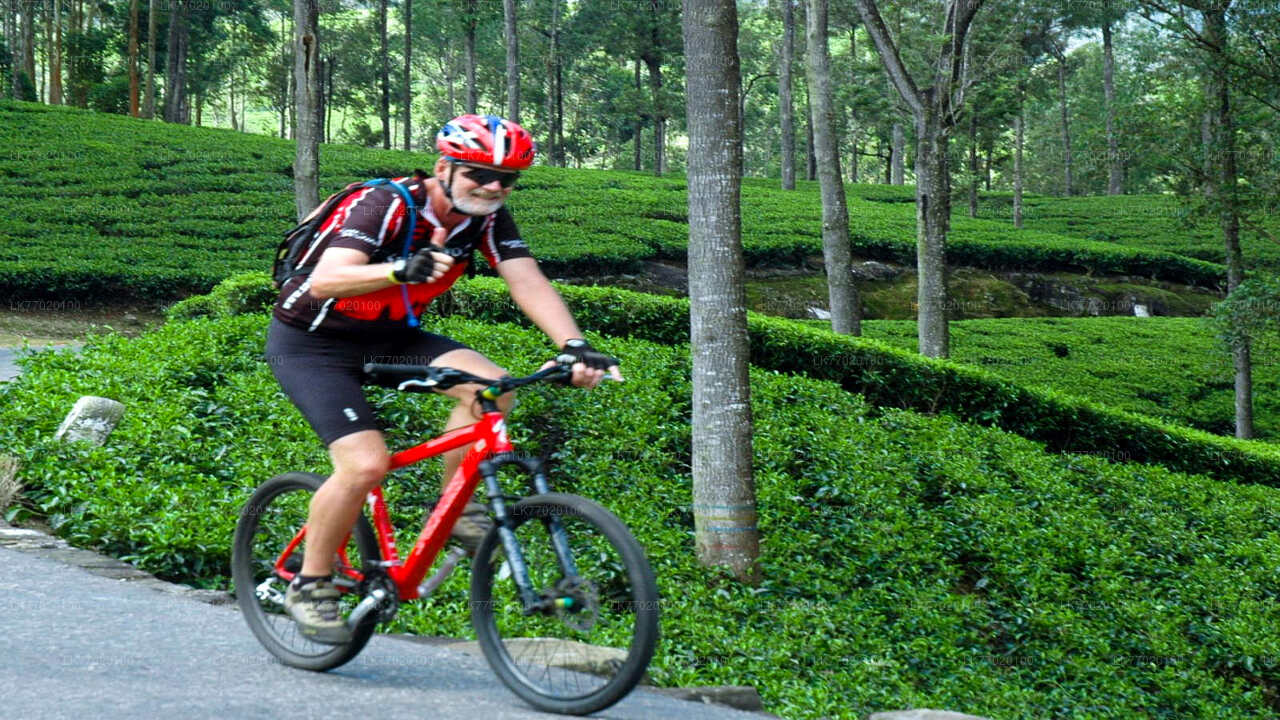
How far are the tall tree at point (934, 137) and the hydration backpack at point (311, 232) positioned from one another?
31.7ft

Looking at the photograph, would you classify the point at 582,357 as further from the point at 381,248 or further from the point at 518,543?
the point at 381,248

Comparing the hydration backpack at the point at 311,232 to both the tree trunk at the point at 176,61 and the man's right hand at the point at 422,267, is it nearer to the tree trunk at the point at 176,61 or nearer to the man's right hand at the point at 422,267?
the man's right hand at the point at 422,267

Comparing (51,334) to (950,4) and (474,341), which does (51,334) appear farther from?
(950,4)

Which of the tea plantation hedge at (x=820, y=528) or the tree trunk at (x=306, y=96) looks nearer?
the tea plantation hedge at (x=820, y=528)

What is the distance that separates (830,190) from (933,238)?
1.54 metres

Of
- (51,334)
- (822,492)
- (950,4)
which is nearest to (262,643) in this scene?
(822,492)

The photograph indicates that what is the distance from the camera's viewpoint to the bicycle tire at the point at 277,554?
357 centimetres

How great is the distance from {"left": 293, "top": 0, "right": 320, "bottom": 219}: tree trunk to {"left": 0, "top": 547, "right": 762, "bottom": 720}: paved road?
6245 millimetres

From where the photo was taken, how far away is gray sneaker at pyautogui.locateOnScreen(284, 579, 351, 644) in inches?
138

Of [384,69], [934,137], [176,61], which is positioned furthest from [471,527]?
[384,69]

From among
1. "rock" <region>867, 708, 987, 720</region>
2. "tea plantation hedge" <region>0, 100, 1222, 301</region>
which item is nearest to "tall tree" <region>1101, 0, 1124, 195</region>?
"tea plantation hedge" <region>0, 100, 1222, 301</region>

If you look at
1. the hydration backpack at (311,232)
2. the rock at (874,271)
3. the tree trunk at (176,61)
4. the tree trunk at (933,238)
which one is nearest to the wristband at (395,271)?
the hydration backpack at (311,232)

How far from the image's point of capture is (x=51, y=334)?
628 inches

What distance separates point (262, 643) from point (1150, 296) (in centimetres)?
2883
